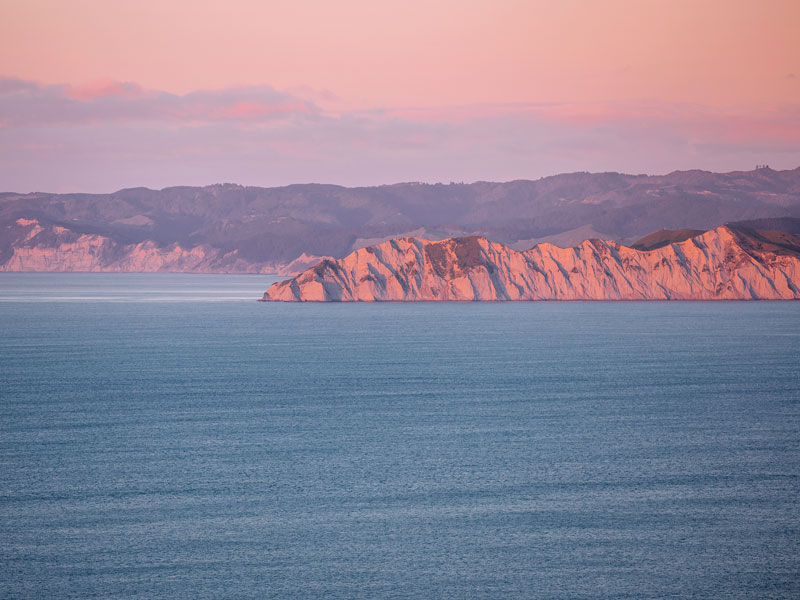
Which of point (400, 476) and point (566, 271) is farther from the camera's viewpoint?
point (566, 271)

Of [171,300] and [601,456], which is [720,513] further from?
[171,300]

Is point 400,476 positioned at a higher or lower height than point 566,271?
lower

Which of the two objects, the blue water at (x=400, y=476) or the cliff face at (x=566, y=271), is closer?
the blue water at (x=400, y=476)

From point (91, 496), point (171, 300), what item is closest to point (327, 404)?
point (91, 496)

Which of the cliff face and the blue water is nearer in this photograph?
the blue water
